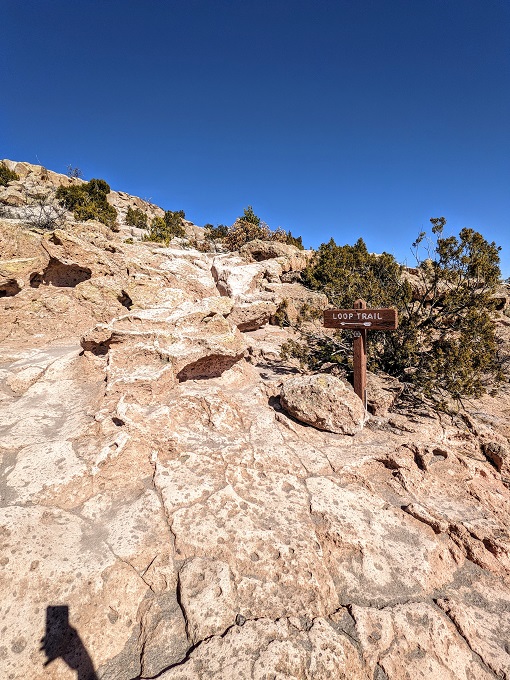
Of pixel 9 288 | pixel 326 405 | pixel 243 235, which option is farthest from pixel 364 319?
pixel 243 235

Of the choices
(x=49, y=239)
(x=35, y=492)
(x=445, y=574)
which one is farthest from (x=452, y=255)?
(x=49, y=239)

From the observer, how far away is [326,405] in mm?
5426

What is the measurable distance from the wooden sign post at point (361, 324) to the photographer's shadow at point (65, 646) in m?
5.02

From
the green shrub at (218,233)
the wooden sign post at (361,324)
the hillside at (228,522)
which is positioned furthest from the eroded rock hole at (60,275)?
the green shrub at (218,233)

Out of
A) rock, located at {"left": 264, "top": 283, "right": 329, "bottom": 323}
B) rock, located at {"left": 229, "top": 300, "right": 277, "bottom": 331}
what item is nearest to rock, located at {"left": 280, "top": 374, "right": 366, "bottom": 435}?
rock, located at {"left": 229, "top": 300, "right": 277, "bottom": 331}

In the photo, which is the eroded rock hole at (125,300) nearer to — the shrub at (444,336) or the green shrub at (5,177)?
the shrub at (444,336)

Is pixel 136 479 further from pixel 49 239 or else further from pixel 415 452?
pixel 49 239

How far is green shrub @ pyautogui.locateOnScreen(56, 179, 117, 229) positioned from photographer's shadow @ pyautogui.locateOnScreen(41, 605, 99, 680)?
2356cm

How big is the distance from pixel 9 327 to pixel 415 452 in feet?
35.3

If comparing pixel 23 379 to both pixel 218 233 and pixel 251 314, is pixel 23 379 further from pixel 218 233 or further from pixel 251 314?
pixel 218 233

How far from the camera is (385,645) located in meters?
2.65

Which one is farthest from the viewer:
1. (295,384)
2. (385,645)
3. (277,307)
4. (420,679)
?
(277,307)

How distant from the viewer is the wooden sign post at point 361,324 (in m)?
5.84

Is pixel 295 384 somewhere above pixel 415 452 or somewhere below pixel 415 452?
above
